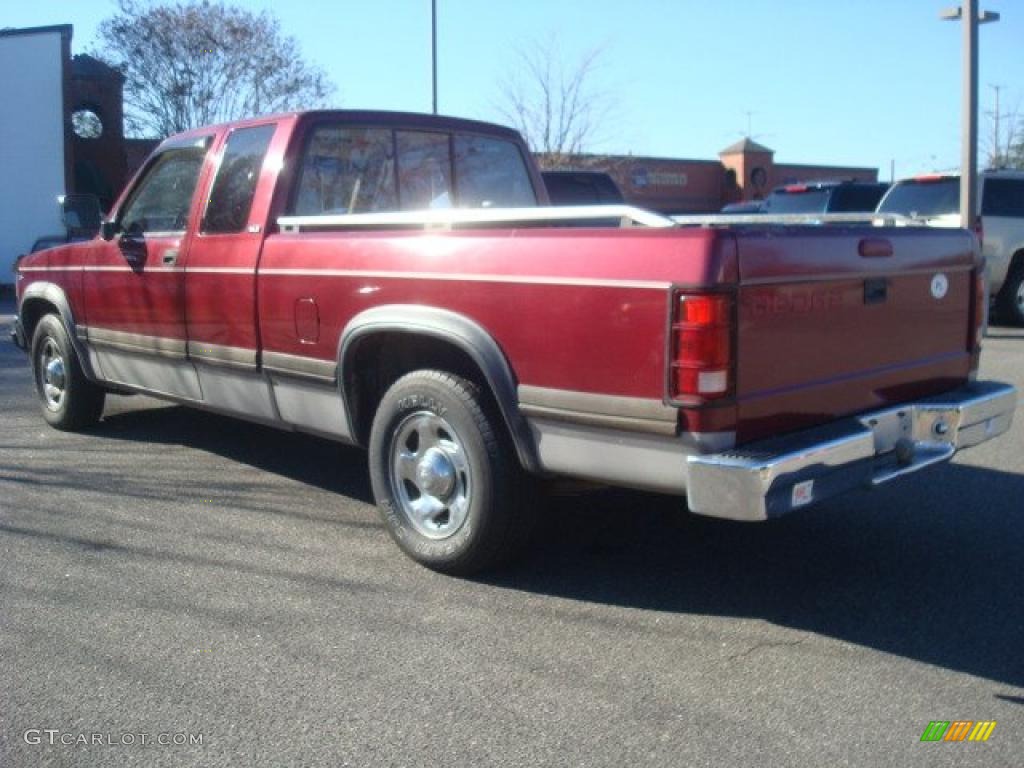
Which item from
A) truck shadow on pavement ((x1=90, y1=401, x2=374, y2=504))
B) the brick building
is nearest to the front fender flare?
truck shadow on pavement ((x1=90, y1=401, x2=374, y2=504))

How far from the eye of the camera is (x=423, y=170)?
20.2 feet

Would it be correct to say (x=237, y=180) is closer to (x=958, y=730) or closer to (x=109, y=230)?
(x=109, y=230)

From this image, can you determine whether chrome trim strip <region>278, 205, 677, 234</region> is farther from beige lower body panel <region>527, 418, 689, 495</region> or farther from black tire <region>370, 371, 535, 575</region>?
beige lower body panel <region>527, 418, 689, 495</region>

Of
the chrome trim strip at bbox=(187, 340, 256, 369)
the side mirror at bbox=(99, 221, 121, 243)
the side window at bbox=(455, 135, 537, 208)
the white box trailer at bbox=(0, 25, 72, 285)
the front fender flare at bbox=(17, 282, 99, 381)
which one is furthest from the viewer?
the white box trailer at bbox=(0, 25, 72, 285)

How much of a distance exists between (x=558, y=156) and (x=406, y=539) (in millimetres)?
25482

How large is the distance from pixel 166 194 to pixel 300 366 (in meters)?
1.93

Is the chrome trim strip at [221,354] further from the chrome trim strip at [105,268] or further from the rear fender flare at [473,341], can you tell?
the rear fender flare at [473,341]

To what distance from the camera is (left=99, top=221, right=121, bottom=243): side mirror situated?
21.6 ft

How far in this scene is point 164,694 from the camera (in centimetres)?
361

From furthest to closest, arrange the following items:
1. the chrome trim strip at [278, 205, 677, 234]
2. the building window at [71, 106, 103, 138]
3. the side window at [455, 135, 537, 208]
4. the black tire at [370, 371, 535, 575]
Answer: the building window at [71, 106, 103, 138]
the side window at [455, 135, 537, 208]
the black tire at [370, 371, 535, 575]
the chrome trim strip at [278, 205, 677, 234]

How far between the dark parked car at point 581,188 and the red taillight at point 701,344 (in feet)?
31.6

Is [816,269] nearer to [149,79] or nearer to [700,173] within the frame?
[149,79]
